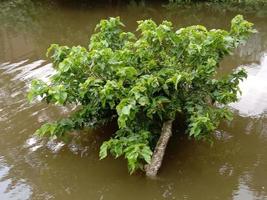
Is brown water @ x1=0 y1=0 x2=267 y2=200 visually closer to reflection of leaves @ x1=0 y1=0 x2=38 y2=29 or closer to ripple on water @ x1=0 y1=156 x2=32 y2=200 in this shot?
ripple on water @ x1=0 y1=156 x2=32 y2=200

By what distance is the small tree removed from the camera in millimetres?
4391

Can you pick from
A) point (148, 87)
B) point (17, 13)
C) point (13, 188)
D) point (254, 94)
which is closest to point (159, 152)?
point (148, 87)

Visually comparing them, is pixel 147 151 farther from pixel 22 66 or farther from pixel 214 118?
pixel 22 66

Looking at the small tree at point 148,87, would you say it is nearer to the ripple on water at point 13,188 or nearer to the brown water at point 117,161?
the brown water at point 117,161

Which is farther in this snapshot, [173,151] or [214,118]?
[173,151]

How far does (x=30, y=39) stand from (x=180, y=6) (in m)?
4.80

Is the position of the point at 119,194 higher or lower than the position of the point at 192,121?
lower

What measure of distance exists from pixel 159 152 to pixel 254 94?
2.45 metres

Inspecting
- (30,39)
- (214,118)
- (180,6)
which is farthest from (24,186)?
(180,6)

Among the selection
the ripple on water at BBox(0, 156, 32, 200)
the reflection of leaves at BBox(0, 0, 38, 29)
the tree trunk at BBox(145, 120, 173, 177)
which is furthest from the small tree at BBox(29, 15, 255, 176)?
the reflection of leaves at BBox(0, 0, 38, 29)

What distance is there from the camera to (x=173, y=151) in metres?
5.00

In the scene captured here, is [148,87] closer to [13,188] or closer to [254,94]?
[13,188]

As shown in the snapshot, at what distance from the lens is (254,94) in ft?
21.0

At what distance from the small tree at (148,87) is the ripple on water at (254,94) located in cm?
87
